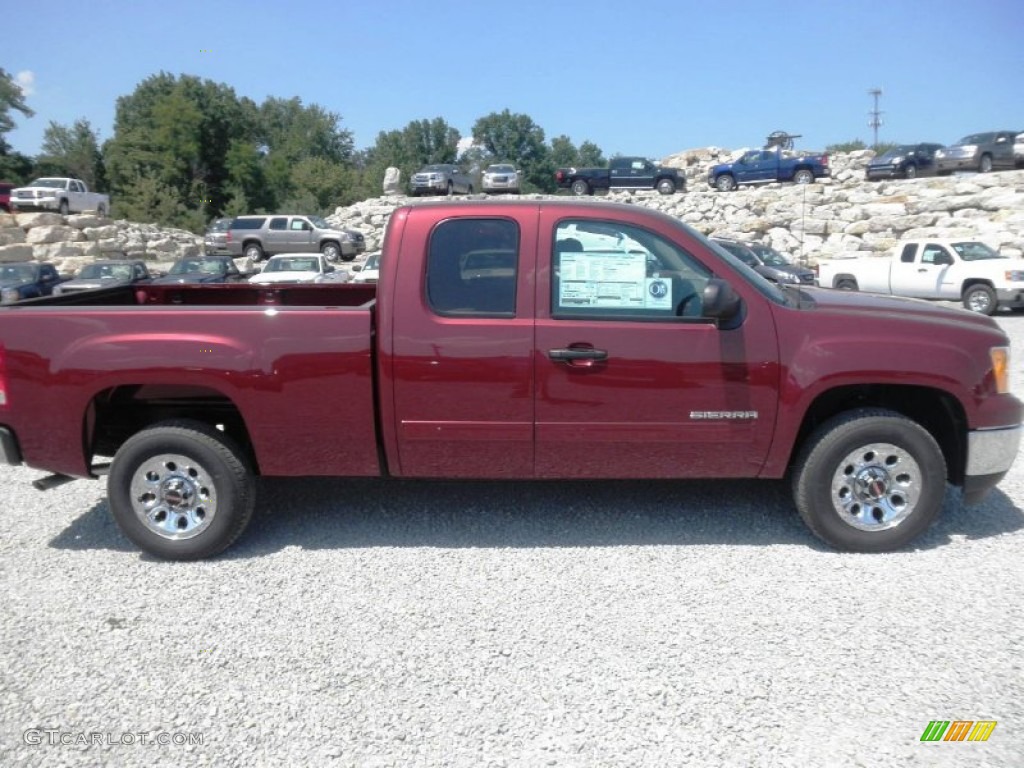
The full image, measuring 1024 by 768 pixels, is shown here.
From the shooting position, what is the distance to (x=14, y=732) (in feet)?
9.91

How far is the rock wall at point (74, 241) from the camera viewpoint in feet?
117

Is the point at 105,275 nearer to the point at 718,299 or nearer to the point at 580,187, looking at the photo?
the point at 718,299

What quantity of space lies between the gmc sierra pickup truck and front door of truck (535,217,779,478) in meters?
36.9

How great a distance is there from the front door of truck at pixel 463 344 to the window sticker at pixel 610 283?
0.67ft

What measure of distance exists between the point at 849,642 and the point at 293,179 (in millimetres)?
66064

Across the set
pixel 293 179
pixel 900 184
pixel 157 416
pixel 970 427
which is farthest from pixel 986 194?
pixel 293 179

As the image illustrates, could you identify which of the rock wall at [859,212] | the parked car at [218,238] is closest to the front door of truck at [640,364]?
the rock wall at [859,212]

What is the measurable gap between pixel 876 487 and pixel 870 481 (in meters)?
0.04

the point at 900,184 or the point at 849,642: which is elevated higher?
the point at 900,184

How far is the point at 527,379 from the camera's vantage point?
4.29m

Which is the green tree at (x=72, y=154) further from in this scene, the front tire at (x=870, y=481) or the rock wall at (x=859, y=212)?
the front tire at (x=870, y=481)

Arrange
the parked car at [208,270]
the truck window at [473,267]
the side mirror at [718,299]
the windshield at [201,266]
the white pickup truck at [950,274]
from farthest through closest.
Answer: the windshield at [201,266]
the parked car at [208,270]
the white pickup truck at [950,274]
the truck window at [473,267]
the side mirror at [718,299]

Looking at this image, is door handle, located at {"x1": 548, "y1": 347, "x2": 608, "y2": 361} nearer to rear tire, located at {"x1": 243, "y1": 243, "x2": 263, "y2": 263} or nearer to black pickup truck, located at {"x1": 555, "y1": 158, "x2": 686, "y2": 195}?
rear tire, located at {"x1": 243, "y1": 243, "x2": 263, "y2": 263}

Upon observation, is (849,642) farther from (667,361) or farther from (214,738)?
(214,738)
